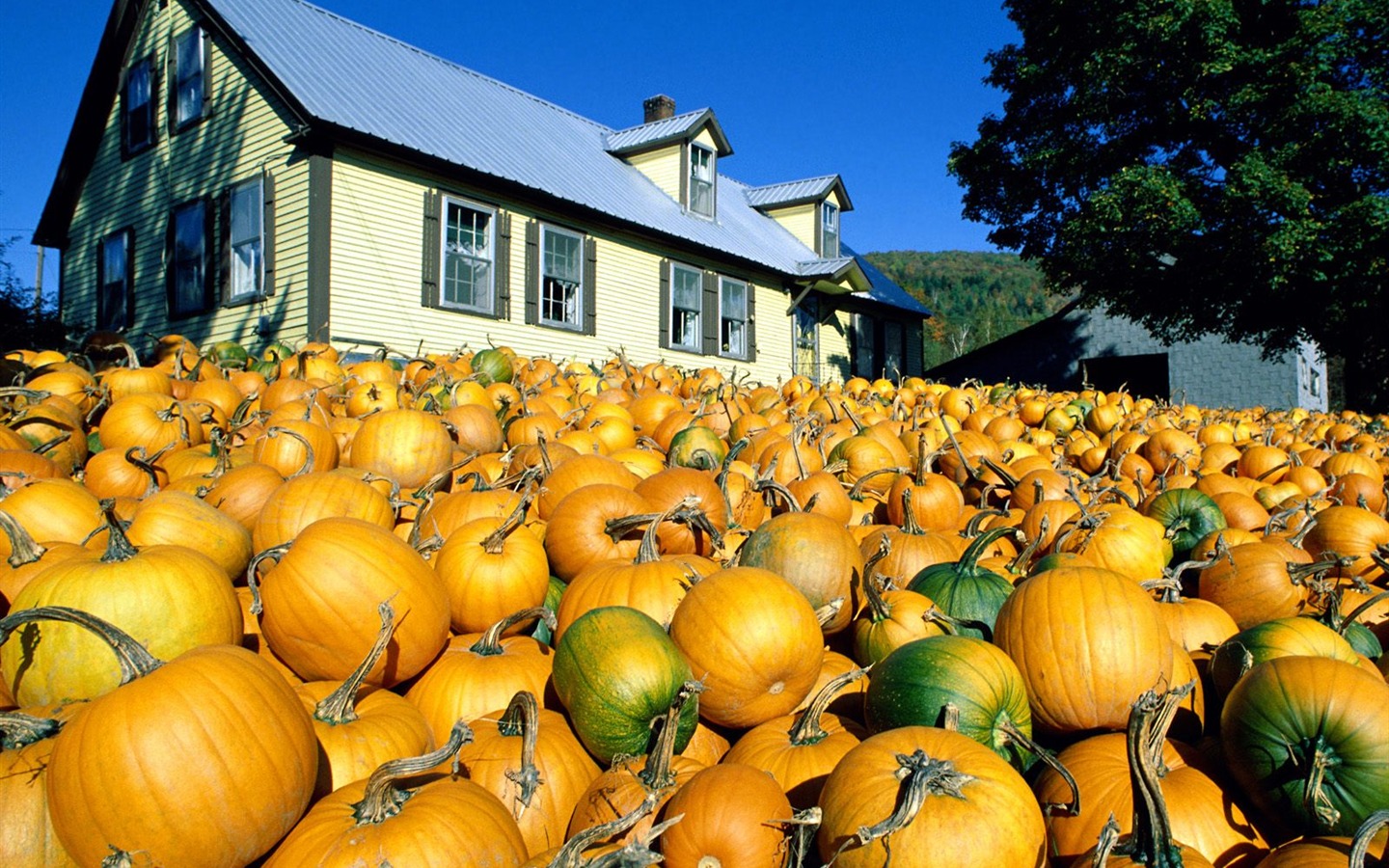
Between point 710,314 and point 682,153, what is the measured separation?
4.22m

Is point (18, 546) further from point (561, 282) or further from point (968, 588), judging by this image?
point (561, 282)

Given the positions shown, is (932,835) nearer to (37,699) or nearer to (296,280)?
(37,699)

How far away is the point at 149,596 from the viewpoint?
2604 millimetres

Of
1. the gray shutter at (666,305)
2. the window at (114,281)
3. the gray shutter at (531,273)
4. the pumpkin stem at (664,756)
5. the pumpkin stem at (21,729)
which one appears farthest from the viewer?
the gray shutter at (666,305)

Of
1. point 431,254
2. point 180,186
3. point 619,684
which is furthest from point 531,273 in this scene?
point 619,684

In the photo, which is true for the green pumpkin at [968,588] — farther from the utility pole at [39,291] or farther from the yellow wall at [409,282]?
the utility pole at [39,291]

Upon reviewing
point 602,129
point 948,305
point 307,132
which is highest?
point 948,305

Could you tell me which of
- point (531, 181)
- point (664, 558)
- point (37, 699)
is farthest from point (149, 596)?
point (531, 181)

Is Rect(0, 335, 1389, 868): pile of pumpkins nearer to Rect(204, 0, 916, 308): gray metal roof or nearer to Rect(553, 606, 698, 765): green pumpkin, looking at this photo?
Rect(553, 606, 698, 765): green pumpkin

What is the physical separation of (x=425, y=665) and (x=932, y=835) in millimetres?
1828

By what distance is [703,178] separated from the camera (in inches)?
899

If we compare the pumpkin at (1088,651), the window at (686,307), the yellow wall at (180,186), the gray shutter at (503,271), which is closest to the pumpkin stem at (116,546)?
the pumpkin at (1088,651)

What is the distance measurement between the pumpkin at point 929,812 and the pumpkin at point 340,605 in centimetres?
151

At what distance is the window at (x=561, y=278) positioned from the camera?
17062 mm
